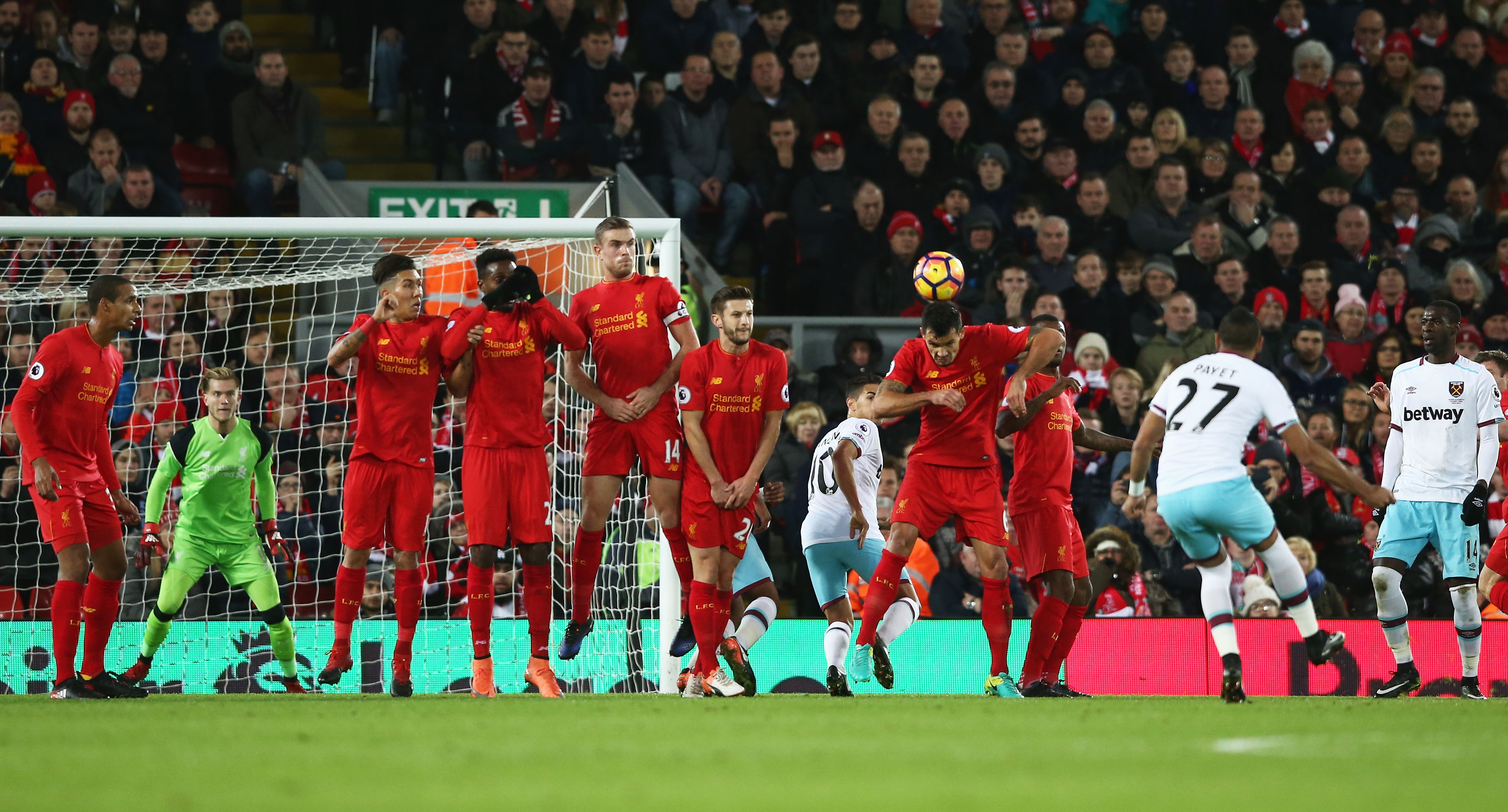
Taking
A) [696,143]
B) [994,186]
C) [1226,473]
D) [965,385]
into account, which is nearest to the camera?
[1226,473]

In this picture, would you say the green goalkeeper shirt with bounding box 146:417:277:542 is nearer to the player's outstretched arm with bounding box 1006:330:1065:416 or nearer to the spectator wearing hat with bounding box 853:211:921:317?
the player's outstretched arm with bounding box 1006:330:1065:416

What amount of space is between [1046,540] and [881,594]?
111 cm

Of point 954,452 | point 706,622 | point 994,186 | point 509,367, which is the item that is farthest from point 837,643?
point 994,186

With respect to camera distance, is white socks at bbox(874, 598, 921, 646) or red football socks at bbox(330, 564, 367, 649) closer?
Answer: red football socks at bbox(330, 564, 367, 649)

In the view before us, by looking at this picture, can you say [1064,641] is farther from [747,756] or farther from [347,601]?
[747,756]

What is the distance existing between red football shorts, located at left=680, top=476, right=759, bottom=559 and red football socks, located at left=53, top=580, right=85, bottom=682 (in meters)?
3.38

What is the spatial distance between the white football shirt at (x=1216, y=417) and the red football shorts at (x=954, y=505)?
4.23 ft

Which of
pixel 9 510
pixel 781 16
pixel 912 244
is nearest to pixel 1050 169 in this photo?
pixel 912 244

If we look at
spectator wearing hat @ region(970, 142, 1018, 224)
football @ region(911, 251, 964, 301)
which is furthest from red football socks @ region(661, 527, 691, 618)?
spectator wearing hat @ region(970, 142, 1018, 224)

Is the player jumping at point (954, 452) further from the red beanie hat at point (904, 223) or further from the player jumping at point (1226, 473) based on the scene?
the red beanie hat at point (904, 223)

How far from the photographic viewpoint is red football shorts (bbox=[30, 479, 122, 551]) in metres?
8.79

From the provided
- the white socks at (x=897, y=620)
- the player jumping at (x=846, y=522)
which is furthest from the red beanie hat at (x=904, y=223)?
the white socks at (x=897, y=620)

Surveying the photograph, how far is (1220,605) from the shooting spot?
26.6 ft

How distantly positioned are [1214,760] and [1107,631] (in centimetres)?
615
